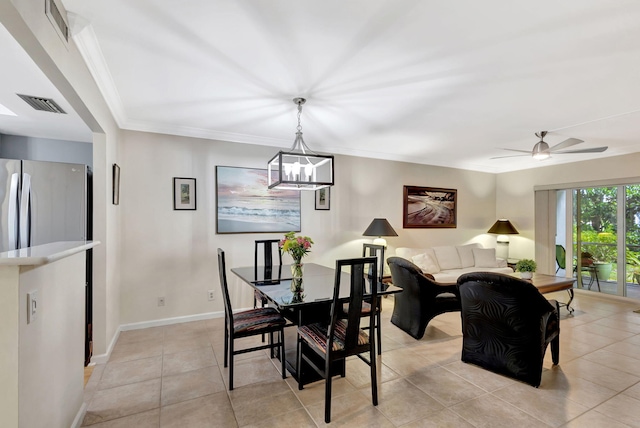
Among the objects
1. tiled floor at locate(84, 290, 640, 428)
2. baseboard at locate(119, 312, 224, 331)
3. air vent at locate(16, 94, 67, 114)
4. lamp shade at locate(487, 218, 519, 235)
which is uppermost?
air vent at locate(16, 94, 67, 114)

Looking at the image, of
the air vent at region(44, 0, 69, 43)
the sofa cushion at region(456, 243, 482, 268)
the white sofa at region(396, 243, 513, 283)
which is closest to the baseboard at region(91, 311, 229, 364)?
the air vent at region(44, 0, 69, 43)

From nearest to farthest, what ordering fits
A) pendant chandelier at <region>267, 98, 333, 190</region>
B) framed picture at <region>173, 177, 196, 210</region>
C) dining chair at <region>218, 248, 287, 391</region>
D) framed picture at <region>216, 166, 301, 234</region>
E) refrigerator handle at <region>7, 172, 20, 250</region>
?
dining chair at <region>218, 248, 287, 391</region> → refrigerator handle at <region>7, 172, 20, 250</region> → pendant chandelier at <region>267, 98, 333, 190</region> → framed picture at <region>173, 177, 196, 210</region> → framed picture at <region>216, 166, 301, 234</region>

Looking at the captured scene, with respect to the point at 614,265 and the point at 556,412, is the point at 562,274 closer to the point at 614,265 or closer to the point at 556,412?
the point at 614,265

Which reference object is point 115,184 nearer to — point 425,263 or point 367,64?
point 367,64

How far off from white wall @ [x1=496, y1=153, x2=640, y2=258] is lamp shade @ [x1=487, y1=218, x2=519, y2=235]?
28 centimetres

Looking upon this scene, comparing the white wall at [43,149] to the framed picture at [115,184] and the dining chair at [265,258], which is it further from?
the dining chair at [265,258]

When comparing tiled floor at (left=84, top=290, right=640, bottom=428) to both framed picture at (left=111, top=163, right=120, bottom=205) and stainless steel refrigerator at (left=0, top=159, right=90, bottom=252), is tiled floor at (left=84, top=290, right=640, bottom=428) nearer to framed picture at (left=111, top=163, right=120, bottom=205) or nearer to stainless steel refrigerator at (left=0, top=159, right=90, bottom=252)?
stainless steel refrigerator at (left=0, top=159, right=90, bottom=252)

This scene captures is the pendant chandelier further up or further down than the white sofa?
further up

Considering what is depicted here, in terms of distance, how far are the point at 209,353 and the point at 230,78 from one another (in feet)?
8.42

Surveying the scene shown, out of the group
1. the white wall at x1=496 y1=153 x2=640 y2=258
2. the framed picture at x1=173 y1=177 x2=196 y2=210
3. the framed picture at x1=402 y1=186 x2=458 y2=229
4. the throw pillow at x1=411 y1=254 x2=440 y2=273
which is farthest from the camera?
the framed picture at x1=402 y1=186 x2=458 y2=229

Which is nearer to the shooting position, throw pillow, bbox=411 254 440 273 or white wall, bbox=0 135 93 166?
white wall, bbox=0 135 93 166

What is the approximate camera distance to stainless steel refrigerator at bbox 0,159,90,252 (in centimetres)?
267

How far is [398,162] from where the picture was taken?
222 inches

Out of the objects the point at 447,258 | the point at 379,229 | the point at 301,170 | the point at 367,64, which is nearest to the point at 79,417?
the point at 301,170
